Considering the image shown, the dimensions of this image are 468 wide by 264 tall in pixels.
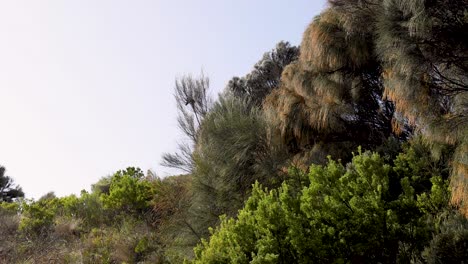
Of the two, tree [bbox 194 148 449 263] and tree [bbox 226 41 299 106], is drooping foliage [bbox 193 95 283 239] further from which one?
tree [bbox 226 41 299 106]

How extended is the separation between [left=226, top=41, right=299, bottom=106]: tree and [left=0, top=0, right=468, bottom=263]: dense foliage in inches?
132

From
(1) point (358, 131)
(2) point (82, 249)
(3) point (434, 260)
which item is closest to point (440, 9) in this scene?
(3) point (434, 260)

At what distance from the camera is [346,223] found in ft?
16.5

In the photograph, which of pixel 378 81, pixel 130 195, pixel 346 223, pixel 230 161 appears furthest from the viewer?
pixel 130 195

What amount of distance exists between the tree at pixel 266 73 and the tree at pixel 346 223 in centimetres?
1151

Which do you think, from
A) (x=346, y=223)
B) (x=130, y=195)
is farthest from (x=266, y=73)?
(x=346, y=223)

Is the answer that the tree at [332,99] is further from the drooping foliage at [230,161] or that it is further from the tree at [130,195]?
the tree at [130,195]

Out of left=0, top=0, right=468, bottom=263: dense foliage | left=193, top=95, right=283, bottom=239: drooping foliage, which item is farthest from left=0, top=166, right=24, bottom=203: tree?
left=193, top=95, right=283, bottom=239: drooping foliage

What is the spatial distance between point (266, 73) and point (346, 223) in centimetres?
1290

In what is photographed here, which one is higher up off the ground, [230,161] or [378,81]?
[378,81]

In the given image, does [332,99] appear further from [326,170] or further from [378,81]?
[326,170]

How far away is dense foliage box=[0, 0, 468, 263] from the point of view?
486cm

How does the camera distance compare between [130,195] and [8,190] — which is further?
[8,190]

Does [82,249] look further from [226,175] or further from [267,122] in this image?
[267,122]
